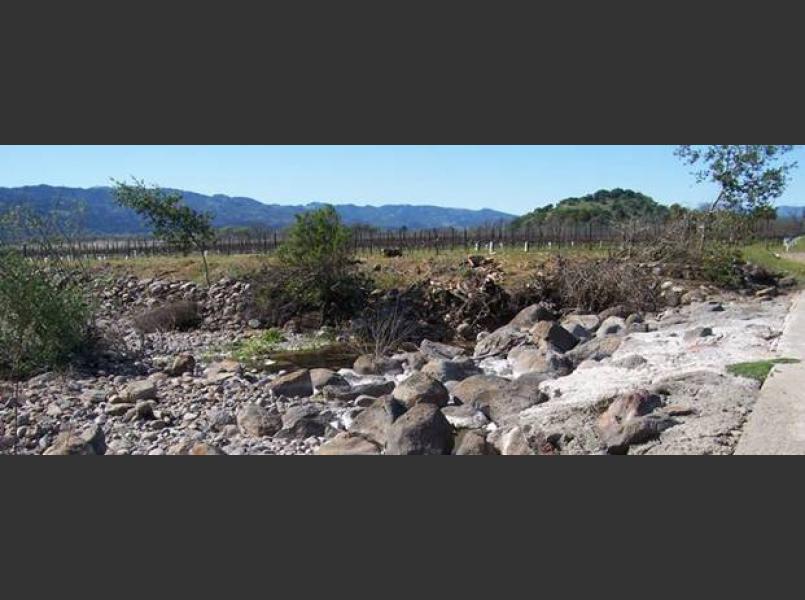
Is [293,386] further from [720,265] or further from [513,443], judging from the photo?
[720,265]

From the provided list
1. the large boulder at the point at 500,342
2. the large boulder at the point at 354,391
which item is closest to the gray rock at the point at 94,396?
the large boulder at the point at 354,391

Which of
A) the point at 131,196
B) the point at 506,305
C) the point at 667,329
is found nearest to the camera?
the point at 667,329

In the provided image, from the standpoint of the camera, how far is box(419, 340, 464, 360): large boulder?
1494 centimetres

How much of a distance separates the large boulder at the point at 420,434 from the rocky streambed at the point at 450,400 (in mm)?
13

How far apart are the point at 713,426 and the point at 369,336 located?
38.2ft

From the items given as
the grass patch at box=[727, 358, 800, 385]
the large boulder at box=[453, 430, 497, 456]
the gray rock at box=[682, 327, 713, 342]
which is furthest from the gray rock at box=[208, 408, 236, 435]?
the gray rock at box=[682, 327, 713, 342]

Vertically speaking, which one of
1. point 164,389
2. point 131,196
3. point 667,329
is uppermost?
point 131,196

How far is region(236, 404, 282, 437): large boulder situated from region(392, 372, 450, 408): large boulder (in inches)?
70.4

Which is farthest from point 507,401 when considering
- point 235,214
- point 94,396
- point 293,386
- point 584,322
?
point 235,214

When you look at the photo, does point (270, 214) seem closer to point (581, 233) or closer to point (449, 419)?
point (581, 233)

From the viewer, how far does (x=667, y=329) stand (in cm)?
1435

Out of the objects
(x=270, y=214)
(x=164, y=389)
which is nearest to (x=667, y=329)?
(x=164, y=389)

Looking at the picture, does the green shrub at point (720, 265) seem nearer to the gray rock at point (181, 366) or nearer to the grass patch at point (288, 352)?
the grass patch at point (288, 352)

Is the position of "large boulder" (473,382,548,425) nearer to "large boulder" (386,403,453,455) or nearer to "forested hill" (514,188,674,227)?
"large boulder" (386,403,453,455)
